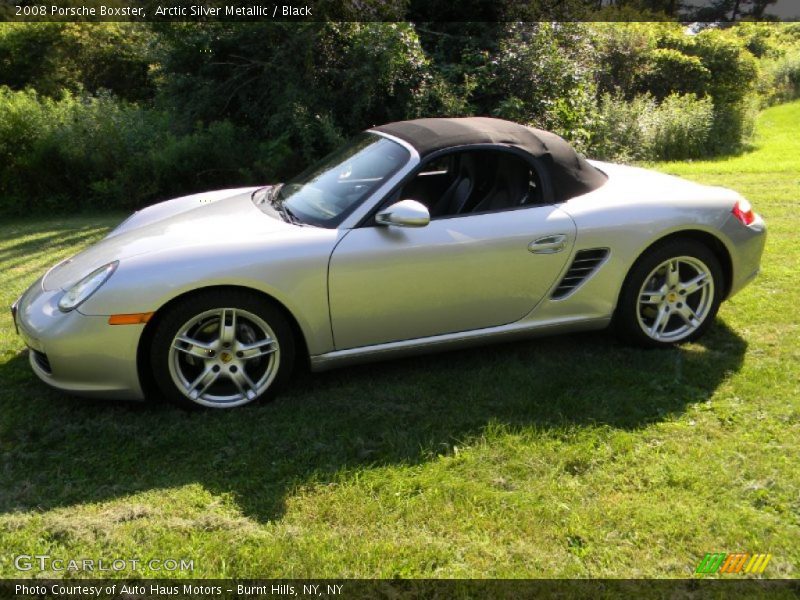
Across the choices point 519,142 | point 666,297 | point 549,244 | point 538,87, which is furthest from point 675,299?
point 538,87

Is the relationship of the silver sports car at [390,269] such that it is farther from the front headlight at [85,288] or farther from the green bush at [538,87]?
the green bush at [538,87]

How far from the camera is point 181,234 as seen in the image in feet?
12.2

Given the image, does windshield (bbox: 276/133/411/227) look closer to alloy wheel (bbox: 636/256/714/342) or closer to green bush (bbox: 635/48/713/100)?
alloy wheel (bbox: 636/256/714/342)

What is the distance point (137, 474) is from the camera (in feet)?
10.1

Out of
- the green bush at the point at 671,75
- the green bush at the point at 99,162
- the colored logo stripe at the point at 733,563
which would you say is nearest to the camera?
the colored logo stripe at the point at 733,563

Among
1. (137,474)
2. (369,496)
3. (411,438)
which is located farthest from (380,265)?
(137,474)

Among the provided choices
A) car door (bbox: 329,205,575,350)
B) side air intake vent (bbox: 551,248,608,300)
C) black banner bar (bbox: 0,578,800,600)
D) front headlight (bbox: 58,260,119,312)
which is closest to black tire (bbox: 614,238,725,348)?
side air intake vent (bbox: 551,248,608,300)

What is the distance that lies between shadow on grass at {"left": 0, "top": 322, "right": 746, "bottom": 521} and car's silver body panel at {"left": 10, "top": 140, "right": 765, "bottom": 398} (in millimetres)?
217

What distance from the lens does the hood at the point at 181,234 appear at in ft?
11.8

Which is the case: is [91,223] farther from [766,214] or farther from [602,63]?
[602,63]

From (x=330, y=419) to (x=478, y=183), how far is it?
66.7 inches

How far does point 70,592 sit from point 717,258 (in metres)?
3.83

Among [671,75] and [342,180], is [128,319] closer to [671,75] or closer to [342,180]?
[342,180]

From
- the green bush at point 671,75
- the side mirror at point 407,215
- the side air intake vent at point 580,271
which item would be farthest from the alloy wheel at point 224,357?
the green bush at point 671,75
